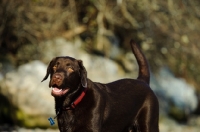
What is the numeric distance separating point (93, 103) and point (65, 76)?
462 millimetres

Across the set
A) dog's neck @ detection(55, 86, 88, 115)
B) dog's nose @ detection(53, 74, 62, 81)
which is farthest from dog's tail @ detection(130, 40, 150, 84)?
dog's nose @ detection(53, 74, 62, 81)

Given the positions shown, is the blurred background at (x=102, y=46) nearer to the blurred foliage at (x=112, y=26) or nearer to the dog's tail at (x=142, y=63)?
the blurred foliage at (x=112, y=26)

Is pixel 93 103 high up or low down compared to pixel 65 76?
down


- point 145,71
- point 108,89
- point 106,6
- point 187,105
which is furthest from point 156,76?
point 108,89

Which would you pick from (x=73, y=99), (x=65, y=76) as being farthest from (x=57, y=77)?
(x=73, y=99)

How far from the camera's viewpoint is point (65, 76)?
211 inches

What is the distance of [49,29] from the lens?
12391mm

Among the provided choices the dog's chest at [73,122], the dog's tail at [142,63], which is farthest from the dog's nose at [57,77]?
the dog's tail at [142,63]

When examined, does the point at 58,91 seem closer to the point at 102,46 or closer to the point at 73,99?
the point at 73,99

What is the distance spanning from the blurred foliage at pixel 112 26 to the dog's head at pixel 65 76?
6032 millimetres

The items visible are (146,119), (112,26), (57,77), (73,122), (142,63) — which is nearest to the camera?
(57,77)

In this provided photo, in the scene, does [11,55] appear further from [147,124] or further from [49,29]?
[147,124]

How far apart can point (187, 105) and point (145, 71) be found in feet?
19.6

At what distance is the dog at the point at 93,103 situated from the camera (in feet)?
18.0
